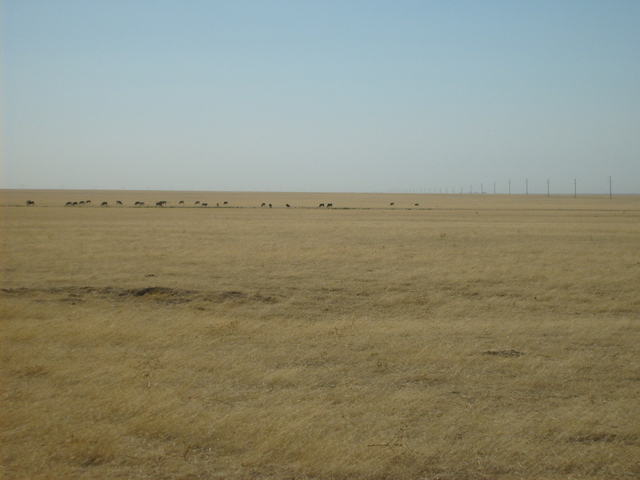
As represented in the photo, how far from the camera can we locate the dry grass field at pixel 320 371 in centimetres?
624

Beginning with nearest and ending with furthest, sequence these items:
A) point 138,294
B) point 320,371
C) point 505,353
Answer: point 320,371 < point 505,353 < point 138,294

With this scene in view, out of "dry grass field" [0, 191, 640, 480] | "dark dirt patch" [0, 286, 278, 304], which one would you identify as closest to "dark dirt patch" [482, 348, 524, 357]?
"dry grass field" [0, 191, 640, 480]

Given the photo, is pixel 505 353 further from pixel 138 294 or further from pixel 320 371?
pixel 138 294

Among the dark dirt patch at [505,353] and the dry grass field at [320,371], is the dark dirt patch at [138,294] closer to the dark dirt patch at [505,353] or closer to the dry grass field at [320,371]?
the dry grass field at [320,371]

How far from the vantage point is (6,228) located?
33188 mm

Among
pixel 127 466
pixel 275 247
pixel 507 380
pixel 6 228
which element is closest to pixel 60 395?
pixel 127 466

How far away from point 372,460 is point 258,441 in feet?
4.81

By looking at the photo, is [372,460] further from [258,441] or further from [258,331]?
[258,331]

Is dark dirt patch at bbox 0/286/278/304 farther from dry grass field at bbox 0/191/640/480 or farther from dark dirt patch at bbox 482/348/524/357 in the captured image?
dark dirt patch at bbox 482/348/524/357

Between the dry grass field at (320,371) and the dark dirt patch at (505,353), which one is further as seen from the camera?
the dark dirt patch at (505,353)

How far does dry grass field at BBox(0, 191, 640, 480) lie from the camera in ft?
20.5

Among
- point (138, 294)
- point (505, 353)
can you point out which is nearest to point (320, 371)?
point (505, 353)

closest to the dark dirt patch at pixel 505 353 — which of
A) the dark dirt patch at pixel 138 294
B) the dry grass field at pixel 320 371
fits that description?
the dry grass field at pixel 320 371

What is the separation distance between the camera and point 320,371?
8945mm
